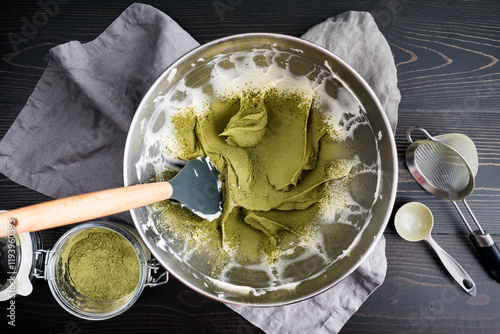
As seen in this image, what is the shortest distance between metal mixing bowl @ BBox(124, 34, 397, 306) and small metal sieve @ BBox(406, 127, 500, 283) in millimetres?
312

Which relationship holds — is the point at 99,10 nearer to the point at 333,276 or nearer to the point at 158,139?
the point at 158,139

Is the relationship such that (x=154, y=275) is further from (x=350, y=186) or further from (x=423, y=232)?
(x=423, y=232)

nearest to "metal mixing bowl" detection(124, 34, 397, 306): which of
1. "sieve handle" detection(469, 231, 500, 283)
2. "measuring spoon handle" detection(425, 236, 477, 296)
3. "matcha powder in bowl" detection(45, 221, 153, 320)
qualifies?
"matcha powder in bowl" detection(45, 221, 153, 320)

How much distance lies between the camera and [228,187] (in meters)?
0.98

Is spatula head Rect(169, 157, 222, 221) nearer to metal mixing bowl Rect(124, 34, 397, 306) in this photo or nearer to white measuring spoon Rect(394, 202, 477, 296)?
metal mixing bowl Rect(124, 34, 397, 306)

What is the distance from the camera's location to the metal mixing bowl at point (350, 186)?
84cm

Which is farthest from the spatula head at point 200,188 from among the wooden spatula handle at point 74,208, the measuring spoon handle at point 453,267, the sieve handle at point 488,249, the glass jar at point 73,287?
the sieve handle at point 488,249

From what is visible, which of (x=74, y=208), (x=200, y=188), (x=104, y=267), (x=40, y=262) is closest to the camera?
(x=74, y=208)

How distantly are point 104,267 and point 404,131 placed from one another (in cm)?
109

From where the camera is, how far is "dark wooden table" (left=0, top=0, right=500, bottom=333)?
1.17 metres

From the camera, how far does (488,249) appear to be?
1.12 m

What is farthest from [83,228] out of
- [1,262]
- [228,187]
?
[228,187]

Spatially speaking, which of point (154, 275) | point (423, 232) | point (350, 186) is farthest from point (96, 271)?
point (423, 232)

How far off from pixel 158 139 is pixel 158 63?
31 centimetres
